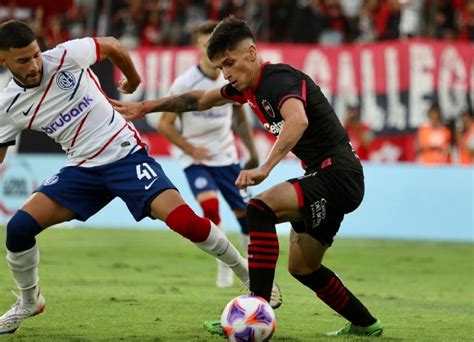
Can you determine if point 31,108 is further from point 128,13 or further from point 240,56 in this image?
point 128,13

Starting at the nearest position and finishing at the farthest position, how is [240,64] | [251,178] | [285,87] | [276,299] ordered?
[251,178]
[285,87]
[240,64]
[276,299]

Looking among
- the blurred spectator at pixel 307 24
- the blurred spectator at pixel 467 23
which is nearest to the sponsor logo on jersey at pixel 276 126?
the blurred spectator at pixel 307 24

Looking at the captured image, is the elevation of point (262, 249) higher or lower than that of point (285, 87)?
lower

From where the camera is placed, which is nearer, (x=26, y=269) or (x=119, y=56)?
(x=26, y=269)

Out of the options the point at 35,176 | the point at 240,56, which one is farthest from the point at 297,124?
the point at 35,176

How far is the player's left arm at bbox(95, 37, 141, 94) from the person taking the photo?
7838mm

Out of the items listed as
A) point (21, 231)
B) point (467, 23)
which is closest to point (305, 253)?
point (21, 231)

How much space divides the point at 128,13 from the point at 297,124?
52.0 feet

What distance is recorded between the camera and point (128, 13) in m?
22.0

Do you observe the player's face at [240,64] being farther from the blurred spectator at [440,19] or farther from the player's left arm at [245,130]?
the blurred spectator at [440,19]

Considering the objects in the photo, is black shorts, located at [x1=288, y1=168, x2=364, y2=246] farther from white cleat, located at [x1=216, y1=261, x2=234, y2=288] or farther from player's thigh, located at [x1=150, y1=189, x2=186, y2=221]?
white cleat, located at [x1=216, y1=261, x2=234, y2=288]

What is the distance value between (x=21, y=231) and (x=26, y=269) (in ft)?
1.15

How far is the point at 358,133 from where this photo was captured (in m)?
19.8

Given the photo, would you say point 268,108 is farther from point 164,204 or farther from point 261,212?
point 164,204
